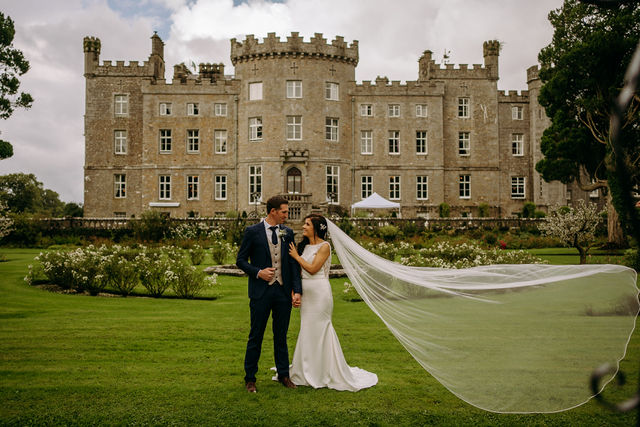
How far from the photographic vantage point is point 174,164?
37719mm

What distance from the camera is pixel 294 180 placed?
35.9m

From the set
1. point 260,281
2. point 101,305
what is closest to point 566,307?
point 260,281

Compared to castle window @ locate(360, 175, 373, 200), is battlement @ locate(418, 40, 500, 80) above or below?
above

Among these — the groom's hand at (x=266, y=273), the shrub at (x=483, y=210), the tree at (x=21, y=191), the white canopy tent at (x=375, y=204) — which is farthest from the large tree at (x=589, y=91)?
the tree at (x=21, y=191)

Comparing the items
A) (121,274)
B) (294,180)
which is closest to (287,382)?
(121,274)

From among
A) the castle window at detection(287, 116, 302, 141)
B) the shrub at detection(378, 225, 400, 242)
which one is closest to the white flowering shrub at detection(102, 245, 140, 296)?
the shrub at detection(378, 225, 400, 242)

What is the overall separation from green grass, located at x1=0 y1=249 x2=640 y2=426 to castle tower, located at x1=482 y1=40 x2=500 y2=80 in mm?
33815

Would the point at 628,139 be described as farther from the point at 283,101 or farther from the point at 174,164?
the point at 174,164

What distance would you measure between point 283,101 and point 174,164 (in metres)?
9.37

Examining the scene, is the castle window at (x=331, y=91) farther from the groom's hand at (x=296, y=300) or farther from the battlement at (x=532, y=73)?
the groom's hand at (x=296, y=300)

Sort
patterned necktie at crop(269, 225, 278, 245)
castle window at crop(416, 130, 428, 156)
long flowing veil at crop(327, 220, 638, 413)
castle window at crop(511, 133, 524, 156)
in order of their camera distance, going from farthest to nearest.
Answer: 1. castle window at crop(511, 133, 524, 156)
2. castle window at crop(416, 130, 428, 156)
3. patterned necktie at crop(269, 225, 278, 245)
4. long flowing veil at crop(327, 220, 638, 413)

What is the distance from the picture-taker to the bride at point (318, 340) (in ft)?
19.8

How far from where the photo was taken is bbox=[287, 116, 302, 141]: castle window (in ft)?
118

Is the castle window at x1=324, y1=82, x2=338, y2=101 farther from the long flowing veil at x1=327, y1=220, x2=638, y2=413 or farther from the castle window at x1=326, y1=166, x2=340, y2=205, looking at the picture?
the long flowing veil at x1=327, y1=220, x2=638, y2=413
